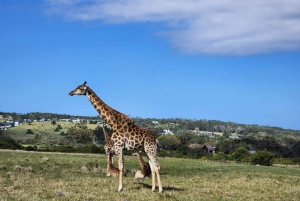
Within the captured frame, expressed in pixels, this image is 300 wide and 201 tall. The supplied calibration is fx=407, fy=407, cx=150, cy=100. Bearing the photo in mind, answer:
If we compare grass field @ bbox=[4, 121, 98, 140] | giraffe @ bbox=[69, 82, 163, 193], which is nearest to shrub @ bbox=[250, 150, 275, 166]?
giraffe @ bbox=[69, 82, 163, 193]

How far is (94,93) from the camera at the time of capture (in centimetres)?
1878

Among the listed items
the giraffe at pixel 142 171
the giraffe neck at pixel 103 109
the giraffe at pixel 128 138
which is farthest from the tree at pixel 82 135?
the giraffe at pixel 128 138

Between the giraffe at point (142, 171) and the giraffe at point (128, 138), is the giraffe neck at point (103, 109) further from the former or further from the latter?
the giraffe at point (142, 171)

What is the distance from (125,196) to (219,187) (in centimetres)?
629

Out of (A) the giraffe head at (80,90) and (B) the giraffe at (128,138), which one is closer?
(B) the giraffe at (128,138)

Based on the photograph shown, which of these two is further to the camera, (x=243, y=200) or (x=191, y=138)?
(x=191, y=138)

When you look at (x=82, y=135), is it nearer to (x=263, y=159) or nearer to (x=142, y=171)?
(x=263, y=159)

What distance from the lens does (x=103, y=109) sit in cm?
1847

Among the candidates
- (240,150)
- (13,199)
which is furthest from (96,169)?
(240,150)

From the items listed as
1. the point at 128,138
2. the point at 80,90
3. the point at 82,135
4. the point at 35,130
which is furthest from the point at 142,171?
the point at 35,130

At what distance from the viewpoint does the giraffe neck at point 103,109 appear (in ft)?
59.9

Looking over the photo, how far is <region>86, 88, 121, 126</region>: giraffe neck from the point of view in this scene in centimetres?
1827

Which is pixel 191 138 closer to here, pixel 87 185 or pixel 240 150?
pixel 240 150

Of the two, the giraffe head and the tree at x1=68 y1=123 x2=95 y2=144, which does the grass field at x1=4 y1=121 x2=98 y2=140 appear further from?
the giraffe head
